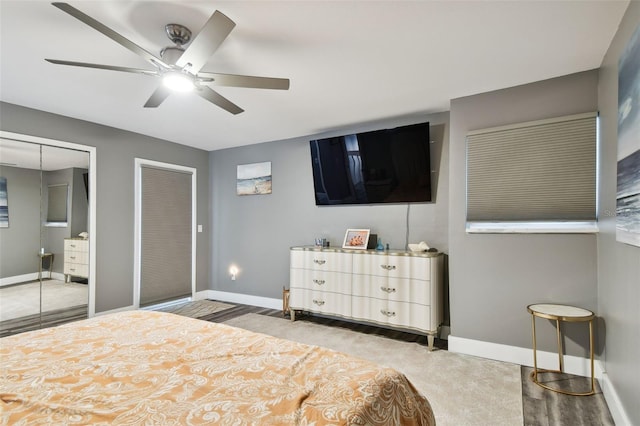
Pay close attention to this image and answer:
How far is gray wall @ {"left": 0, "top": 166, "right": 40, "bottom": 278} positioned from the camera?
11.2 feet

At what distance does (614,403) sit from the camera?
2.14m

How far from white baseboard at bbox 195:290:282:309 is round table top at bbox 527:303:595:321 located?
3270mm

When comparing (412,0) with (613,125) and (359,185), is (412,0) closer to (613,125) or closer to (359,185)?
(613,125)

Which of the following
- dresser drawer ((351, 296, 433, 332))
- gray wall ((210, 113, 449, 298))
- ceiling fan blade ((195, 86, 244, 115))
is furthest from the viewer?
gray wall ((210, 113, 449, 298))

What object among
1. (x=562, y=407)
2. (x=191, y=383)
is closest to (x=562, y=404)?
(x=562, y=407)

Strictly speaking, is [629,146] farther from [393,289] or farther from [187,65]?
[187,65]

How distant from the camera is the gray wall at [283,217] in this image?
3.80m

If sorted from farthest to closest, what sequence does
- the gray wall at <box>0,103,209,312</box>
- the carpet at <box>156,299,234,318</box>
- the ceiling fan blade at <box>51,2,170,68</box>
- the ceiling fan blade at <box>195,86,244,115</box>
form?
the carpet at <box>156,299,234,318</box> < the gray wall at <box>0,103,209,312</box> < the ceiling fan blade at <box>195,86,244,115</box> < the ceiling fan blade at <box>51,2,170,68</box>

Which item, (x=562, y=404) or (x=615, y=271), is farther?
(x=562, y=404)

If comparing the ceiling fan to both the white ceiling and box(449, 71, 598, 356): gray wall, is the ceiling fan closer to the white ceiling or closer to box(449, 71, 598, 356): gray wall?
the white ceiling

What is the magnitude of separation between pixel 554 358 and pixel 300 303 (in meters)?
2.63

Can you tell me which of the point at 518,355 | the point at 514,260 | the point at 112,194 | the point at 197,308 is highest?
the point at 112,194

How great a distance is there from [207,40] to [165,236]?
381 centimetres

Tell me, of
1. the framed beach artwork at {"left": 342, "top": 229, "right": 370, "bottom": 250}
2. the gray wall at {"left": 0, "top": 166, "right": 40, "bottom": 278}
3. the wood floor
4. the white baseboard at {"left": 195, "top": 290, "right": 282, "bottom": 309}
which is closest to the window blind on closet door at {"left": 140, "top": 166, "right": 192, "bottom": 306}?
the white baseboard at {"left": 195, "top": 290, "right": 282, "bottom": 309}
